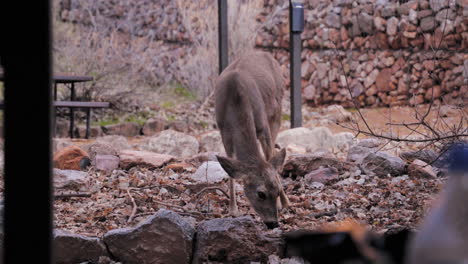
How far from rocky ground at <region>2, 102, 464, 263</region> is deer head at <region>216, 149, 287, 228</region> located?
0.27 meters

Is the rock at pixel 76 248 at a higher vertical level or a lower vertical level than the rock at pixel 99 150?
higher

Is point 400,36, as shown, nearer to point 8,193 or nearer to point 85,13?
point 85,13

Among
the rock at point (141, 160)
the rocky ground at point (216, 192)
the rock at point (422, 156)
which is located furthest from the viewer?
the rock at point (141, 160)

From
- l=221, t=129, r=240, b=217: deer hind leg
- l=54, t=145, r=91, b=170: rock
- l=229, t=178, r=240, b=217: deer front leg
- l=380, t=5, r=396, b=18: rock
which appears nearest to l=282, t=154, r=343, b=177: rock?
l=221, t=129, r=240, b=217: deer hind leg

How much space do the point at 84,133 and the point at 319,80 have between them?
27.4 feet

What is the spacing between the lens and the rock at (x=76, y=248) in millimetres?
4332

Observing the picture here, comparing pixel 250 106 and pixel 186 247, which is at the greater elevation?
pixel 250 106

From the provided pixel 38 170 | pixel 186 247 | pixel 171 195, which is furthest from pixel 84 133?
pixel 38 170

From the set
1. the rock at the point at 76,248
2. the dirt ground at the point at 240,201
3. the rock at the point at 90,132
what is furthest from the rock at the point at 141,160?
the rock at the point at 90,132

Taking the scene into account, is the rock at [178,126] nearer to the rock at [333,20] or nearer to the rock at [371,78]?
the rock at [371,78]

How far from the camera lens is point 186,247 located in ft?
14.5

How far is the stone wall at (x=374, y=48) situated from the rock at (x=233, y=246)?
13.4 m

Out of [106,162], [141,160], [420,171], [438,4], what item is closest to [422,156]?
[420,171]

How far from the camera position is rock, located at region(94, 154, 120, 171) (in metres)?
8.24
